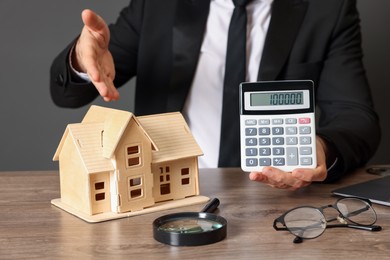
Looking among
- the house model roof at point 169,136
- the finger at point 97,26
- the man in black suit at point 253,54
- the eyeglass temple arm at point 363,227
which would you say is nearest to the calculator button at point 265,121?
the house model roof at point 169,136

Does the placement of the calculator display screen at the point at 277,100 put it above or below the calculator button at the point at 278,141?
above

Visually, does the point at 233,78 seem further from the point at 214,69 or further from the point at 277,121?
the point at 277,121

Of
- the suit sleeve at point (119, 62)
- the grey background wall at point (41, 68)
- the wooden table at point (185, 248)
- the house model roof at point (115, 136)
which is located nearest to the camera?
the wooden table at point (185, 248)

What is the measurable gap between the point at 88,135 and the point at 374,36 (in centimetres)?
139

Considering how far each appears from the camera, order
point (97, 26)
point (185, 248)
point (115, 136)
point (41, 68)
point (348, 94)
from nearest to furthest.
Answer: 1. point (185, 248)
2. point (115, 136)
3. point (97, 26)
4. point (348, 94)
5. point (41, 68)

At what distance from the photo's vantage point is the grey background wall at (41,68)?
2.31m

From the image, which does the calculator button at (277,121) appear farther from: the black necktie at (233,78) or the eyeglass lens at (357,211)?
the black necktie at (233,78)

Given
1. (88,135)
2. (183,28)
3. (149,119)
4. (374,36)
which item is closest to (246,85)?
(149,119)

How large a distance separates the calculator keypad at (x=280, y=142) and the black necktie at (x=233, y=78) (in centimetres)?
48

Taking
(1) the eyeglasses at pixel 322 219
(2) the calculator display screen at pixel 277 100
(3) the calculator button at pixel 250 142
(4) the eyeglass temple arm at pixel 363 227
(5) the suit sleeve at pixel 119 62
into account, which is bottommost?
(4) the eyeglass temple arm at pixel 363 227

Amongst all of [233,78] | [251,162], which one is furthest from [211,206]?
[233,78]

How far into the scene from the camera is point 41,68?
7.74 ft

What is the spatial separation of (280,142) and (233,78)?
50 cm

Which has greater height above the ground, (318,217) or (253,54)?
(253,54)
